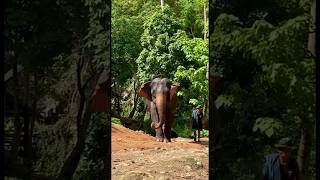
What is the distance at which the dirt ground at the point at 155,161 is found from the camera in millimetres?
9545

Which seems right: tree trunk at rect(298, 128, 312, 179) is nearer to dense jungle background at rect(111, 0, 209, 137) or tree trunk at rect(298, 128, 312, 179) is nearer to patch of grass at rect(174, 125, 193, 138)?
dense jungle background at rect(111, 0, 209, 137)

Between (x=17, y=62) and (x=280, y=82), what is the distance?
269 centimetres

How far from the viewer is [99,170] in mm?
5859

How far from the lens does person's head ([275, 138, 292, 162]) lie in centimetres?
578

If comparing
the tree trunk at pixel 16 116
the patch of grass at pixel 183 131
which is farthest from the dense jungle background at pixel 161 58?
the tree trunk at pixel 16 116

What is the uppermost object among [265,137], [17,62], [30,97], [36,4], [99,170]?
[36,4]

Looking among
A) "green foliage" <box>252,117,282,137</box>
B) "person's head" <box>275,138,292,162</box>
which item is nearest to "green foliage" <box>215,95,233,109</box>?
"green foliage" <box>252,117,282,137</box>

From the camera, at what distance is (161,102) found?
47.3 feet

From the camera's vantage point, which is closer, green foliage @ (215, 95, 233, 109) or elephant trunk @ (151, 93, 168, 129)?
green foliage @ (215, 95, 233, 109)

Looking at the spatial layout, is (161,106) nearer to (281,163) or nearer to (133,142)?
(133,142)

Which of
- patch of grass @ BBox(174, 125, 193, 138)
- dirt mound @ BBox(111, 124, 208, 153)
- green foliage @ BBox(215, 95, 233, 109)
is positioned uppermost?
green foliage @ BBox(215, 95, 233, 109)

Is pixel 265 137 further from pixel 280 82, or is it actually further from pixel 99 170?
pixel 99 170

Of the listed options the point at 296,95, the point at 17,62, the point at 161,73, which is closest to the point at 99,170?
the point at 17,62

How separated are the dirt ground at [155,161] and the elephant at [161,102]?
3.14 ft
